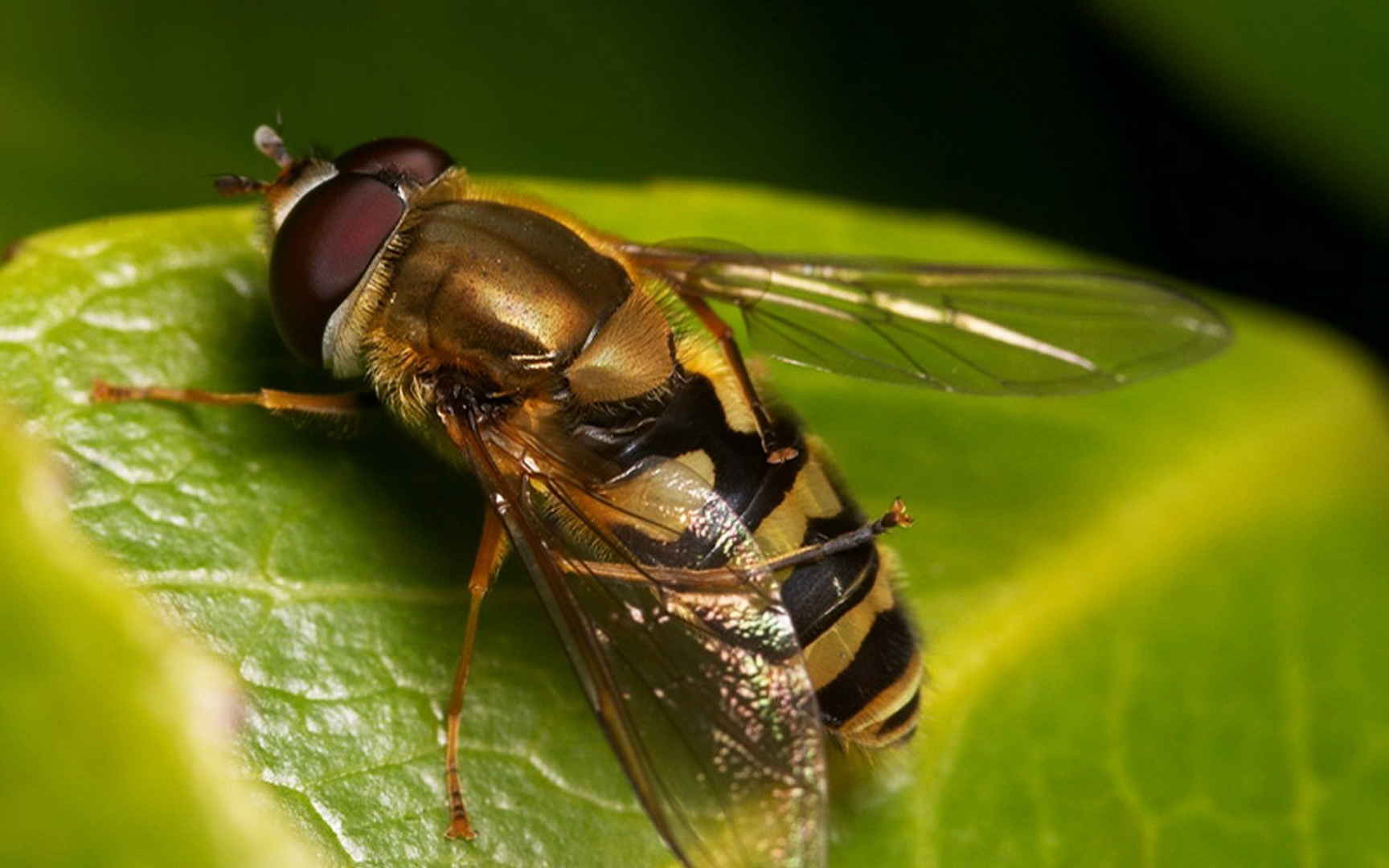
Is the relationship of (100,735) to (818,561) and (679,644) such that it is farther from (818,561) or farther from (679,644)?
(818,561)

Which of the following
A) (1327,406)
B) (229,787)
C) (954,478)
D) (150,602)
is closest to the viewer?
(229,787)

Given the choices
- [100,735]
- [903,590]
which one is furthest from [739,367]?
[100,735]

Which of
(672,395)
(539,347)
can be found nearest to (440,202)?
(539,347)

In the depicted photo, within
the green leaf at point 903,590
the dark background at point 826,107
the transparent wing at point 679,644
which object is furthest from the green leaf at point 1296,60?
the transparent wing at point 679,644

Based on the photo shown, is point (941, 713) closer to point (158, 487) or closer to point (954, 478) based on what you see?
point (954, 478)

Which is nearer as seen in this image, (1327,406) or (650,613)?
(650,613)
